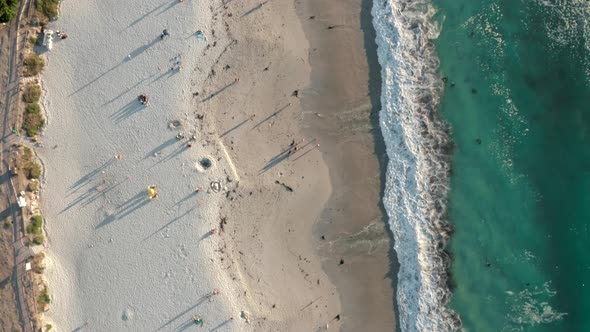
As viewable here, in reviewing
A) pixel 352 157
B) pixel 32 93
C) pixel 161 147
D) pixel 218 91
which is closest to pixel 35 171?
pixel 32 93

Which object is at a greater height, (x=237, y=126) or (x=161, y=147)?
(x=161, y=147)

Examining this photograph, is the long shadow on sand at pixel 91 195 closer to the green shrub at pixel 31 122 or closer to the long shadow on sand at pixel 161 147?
the long shadow on sand at pixel 161 147

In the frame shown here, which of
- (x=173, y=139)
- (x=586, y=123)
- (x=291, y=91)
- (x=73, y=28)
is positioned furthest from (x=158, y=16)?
(x=586, y=123)

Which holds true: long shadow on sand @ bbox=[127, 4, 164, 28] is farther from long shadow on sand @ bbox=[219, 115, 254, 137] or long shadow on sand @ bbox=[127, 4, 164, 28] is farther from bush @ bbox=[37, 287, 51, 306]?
bush @ bbox=[37, 287, 51, 306]

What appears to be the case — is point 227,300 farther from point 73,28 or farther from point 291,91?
point 73,28

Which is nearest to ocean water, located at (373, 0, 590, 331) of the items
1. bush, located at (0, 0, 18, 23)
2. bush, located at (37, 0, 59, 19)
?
bush, located at (37, 0, 59, 19)

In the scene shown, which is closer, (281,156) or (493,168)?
(493,168)

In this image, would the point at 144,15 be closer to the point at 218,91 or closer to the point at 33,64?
the point at 218,91
